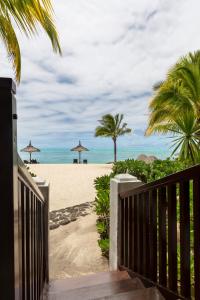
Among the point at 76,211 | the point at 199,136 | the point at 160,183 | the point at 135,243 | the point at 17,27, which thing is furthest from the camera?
the point at 76,211

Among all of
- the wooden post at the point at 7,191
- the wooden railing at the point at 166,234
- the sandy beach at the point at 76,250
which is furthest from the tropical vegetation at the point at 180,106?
the wooden post at the point at 7,191

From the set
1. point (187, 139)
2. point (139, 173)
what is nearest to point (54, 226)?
point (139, 173)

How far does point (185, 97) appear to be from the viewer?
28.7 feet

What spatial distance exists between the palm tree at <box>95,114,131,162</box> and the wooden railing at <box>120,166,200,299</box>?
3743cm

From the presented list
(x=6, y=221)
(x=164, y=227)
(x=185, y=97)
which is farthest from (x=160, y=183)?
(x=185, y=97)

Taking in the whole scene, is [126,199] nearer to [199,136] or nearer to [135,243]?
[135,243]

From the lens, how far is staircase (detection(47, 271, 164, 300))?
2.48 meters

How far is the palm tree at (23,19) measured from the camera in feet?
17.8

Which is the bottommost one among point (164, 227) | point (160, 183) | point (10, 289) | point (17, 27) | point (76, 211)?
point (76, 211)

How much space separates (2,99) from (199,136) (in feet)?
22.2

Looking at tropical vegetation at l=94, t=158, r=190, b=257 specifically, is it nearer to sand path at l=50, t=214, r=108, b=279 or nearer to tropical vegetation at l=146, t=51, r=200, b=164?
sand path at l=50, t=214, r=108, b=279

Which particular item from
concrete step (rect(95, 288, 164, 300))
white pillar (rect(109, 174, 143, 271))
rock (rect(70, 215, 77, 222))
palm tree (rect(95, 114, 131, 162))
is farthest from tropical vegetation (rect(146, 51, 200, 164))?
palm tree (rect(95, 114, 131, 162))

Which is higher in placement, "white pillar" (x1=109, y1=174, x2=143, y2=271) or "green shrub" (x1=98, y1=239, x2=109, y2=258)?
"white pillar" (x1=109, y1=174, x2=143, y2=271)

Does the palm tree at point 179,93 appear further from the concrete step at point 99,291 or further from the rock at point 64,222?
the concrete step at point 99,291
